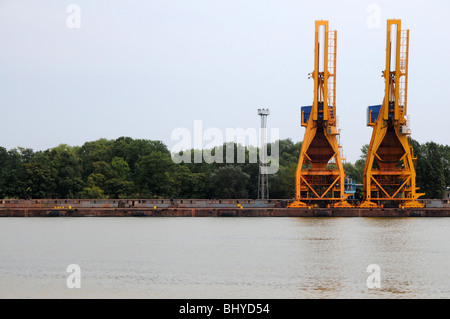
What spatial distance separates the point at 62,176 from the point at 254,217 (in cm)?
2713

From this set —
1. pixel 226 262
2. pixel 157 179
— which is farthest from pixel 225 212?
pixel 226 262

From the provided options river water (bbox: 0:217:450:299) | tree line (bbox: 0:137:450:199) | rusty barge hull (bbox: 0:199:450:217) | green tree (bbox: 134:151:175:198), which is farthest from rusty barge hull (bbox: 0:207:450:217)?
river water (bbox: 0:217:450:299)

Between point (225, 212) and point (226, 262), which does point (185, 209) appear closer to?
point (225, 212)

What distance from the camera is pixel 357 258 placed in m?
28.0

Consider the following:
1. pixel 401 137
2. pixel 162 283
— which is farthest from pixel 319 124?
pixel 162 283

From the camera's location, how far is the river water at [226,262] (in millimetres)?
20750

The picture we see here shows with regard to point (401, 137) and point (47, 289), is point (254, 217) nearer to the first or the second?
point (401, 137)

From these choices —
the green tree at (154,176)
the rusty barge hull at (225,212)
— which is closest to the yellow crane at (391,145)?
the rusty barge hull at (225,212)

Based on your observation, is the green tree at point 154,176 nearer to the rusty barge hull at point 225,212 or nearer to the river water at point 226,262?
the rusty barge hull at point 225,212

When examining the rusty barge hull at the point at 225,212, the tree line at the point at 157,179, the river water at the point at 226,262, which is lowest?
the river water at the point at 226,262

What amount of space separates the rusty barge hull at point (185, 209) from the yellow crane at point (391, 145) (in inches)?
54.2

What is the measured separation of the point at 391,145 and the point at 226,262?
33.1 meters

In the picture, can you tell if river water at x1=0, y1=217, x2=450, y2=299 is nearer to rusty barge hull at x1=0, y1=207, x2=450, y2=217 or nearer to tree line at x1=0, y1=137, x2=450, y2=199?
rusty barge hull at x1=0, y1=207, x2=450, y2=217

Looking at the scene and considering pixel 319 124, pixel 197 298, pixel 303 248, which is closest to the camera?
pixel 197 298
